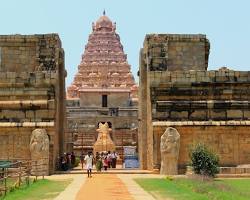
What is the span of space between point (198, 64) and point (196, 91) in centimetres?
405

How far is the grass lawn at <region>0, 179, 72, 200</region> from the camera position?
1623 cm

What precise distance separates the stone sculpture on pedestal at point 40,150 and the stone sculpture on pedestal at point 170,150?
5126 mm

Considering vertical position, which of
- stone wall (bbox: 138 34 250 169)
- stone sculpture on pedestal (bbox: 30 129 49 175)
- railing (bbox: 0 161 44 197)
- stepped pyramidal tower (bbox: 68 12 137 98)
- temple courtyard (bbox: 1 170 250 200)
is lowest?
temple courtyard (bbox: 1 170 250 200)

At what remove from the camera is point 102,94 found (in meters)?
65.7

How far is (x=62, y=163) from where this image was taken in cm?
2895

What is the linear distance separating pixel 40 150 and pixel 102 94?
4040 cm

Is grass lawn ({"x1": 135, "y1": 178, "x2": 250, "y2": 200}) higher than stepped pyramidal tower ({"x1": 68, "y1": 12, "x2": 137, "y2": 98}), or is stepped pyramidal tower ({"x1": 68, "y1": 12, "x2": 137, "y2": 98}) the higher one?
stepped pyramidal tower ({"x1": 68, "y1": 12, "x2": 137, "y2": 98})

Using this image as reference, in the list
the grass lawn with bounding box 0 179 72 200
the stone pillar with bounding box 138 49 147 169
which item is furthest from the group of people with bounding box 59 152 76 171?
the grass lawn with bounding box 0 179 72 200

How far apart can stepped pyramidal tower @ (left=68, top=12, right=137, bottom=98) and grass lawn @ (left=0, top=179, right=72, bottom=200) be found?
147 ft

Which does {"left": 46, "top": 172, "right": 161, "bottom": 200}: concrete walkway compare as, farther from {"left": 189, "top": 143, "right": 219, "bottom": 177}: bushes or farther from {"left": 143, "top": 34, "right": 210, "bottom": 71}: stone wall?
{"left": 143, "top": 34, "right": 210, "bottom": 71}: stone wall

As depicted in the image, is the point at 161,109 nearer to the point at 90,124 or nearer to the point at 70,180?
the point at 70,180

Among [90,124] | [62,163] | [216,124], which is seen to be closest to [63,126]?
[62,163]

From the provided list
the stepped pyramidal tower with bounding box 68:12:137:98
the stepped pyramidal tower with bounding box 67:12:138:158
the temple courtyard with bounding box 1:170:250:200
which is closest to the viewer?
the temple courtyard with bounding box 1:170:250:200

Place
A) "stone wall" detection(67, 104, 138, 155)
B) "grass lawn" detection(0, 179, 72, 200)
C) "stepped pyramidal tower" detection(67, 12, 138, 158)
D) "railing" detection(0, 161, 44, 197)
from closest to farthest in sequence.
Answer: "grass lawn" detection(0, 179, 72, 200) < "railing" detection(0, 161, 44, 197) < "stone wall" detection(67, 104, 138, 155) < "stepped pyramidal tower" detection(67, 12, 138, 158)
